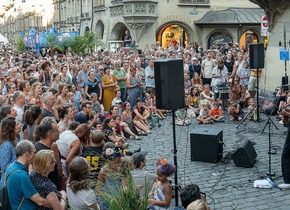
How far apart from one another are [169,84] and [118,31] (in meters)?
29.9

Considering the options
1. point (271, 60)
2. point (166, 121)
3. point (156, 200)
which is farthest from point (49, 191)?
point (271, 60)

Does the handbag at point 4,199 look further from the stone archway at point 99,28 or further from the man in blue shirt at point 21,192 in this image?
the stone archway at point 99,28

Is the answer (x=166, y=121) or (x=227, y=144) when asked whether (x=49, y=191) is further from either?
(x=166, y=121)

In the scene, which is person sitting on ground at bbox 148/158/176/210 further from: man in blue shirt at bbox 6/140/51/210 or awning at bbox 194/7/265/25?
awning at bbox 194/7/265/25

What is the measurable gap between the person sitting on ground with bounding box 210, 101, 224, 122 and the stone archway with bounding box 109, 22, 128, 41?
71.5ft

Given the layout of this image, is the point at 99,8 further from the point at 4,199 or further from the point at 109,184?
the point at 109,184

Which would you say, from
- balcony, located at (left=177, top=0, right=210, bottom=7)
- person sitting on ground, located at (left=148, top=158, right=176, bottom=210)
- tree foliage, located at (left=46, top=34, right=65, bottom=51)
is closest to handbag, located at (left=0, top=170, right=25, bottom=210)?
person sitting on ground, located at (left=148, top=158, right=176, bottom=210)

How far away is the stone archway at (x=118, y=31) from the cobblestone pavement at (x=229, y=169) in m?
22.7

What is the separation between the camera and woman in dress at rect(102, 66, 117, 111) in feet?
45.0

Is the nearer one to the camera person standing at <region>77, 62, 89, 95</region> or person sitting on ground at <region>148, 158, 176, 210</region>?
person sitting on ground at <region>148, 158, 176, 210</region>

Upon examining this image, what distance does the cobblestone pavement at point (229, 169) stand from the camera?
7.45 m

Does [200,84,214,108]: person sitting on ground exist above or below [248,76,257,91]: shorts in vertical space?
below

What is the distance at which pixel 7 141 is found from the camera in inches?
233

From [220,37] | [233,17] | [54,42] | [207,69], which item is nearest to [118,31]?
[220,37]
